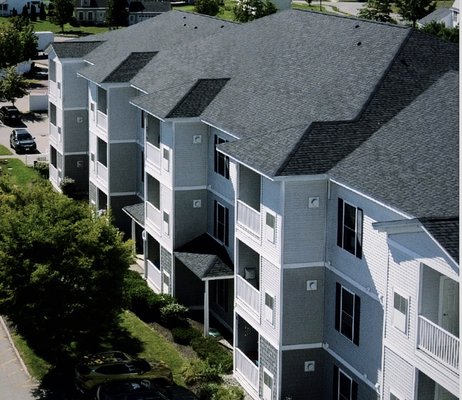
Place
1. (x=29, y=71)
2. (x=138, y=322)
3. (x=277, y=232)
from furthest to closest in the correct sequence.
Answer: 1. (x=29, y=71)
2. (x=138, y=322)
3. (x=277, y=232)

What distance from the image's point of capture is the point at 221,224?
133 ft

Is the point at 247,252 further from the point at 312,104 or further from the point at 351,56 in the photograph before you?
the point at 351,56

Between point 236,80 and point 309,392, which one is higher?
point 236,80

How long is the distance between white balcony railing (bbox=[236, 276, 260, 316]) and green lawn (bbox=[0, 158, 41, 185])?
29713 mm

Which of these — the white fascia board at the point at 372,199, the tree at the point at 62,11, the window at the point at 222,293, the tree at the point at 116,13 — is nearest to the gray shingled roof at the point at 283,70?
the white fascia board at the point at 372,199

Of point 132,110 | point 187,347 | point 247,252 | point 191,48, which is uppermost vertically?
point 191,48

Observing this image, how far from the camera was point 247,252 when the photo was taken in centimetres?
3447

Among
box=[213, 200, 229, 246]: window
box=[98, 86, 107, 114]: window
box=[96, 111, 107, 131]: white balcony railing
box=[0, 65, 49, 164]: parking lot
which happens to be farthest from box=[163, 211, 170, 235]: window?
box=[0, 65, 49, 164]: parking lot

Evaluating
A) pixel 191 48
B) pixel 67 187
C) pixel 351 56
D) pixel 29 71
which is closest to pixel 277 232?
pixel 351 56

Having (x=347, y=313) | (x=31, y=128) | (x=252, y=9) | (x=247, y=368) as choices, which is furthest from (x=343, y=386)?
(x=252, y=9)

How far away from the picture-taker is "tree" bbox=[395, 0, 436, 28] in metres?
126

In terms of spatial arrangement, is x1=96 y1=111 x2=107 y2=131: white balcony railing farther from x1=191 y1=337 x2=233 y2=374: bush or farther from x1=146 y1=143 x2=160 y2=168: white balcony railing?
x1=191 y1=337 x2=233 y2=374: bush

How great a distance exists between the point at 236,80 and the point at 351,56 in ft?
19.8

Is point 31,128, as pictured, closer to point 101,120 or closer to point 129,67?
point 101,120
